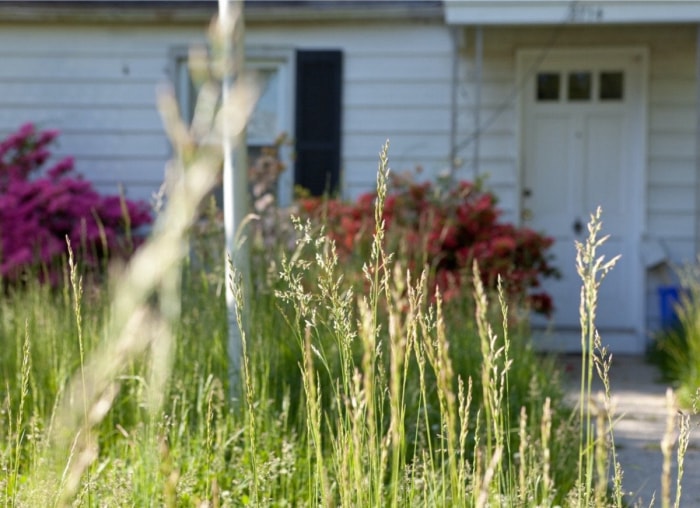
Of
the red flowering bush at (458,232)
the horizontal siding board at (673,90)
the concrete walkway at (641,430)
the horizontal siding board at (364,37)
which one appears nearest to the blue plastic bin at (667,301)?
the concrete walkway at (641,430)

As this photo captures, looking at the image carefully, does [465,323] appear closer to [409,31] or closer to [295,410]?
[295,410]

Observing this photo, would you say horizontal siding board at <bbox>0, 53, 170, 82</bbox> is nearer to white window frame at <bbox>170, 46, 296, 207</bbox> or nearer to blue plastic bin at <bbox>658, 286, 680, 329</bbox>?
white window frame at <bbox>170, 46, 296, 207</bbox>

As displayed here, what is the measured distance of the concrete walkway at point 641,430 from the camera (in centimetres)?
493

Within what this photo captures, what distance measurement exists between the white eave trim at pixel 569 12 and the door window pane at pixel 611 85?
1.19 meters

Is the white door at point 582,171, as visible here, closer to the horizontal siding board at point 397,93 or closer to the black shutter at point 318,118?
the horizontal siding board at point 397,93

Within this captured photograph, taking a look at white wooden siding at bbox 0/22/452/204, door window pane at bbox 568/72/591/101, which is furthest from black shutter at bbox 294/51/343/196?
door window pane at bbox 568/72/591/101

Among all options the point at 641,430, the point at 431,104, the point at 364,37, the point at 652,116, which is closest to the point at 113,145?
the point at 364,37

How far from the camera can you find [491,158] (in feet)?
33.8

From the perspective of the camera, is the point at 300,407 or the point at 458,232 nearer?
the point at 300,407

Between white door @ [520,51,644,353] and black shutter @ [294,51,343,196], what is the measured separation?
184 centimetres

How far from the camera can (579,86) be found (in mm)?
10477

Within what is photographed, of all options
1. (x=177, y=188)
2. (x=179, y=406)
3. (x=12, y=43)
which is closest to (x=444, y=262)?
(x=179, y=406)

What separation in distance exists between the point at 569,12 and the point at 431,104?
5.63 ft

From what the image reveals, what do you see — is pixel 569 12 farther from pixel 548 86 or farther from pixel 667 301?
pixel 667 301
